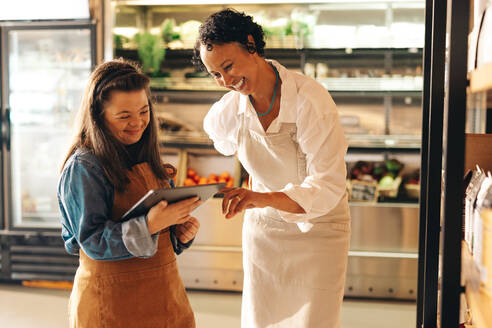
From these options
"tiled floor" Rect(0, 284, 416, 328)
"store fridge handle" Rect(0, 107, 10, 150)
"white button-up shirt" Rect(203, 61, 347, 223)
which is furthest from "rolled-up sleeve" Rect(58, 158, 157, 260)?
"store fridge handle" Rect(0, 107, 10, 150)

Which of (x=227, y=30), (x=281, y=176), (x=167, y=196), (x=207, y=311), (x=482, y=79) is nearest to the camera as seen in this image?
(x=482, y=79)

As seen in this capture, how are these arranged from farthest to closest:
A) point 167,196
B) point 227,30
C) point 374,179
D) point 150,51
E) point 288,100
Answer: point 150,51, point 374,179, point 288,100, point 227,30, point 167,196

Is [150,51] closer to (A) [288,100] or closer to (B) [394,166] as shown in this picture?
(B) [394,166]

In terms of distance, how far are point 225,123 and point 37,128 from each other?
2.98 m

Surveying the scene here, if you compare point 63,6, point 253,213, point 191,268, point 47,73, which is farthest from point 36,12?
point 253,213

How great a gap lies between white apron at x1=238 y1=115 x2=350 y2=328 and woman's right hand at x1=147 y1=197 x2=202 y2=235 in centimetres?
51

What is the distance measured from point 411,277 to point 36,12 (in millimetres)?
3551

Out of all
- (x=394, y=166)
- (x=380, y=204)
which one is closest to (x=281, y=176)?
(x=380, y=204)

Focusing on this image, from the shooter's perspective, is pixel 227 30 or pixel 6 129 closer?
pixel 227 30

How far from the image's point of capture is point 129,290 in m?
1.69

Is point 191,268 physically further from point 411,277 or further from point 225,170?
point 411,277

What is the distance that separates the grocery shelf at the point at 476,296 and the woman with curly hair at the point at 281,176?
0.53 metres

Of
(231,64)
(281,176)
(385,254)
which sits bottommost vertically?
(385,254)

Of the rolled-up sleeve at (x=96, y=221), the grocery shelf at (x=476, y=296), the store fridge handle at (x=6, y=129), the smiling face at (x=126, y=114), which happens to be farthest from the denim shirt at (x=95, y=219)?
the store fridge handle at (x=6, y=129)
